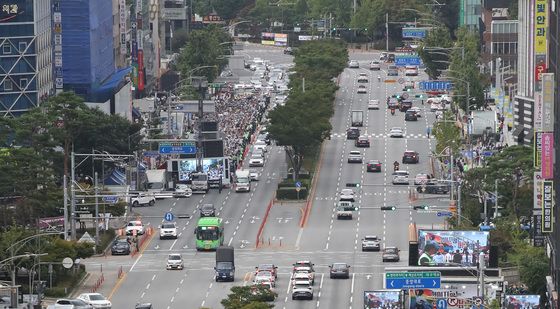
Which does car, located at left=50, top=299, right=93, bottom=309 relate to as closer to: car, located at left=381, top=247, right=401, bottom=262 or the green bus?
car, located at left=381, top=247, right=401, bottom=262

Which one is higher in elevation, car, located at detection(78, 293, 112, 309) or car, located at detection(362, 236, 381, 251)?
car, located at detection(78, 293, 112, 309)

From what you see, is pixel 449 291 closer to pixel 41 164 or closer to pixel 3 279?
pixel 3 279

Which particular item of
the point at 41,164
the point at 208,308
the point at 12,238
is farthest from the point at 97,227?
Result: the point at 208,308

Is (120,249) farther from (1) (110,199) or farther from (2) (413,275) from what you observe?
(2) (413,275)

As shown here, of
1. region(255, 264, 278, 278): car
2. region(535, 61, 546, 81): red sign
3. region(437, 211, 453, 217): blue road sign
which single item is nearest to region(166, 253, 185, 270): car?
region(255, 264, 278, 278): car

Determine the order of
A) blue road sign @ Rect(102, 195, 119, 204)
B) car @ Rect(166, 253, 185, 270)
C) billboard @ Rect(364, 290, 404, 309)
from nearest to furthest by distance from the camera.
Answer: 1. billboard @ Rect(364, 290, 404, 309)
2. car @ Rect(166, 253, 185, 270)
3. blue road sign @ Rect(102, 195, 119, 204)

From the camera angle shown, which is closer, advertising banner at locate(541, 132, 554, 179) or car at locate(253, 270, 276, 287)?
advertising banner at locate(541, 132, 554, 179)

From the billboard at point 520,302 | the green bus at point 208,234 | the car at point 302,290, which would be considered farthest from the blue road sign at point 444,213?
the billboard at point 520,302

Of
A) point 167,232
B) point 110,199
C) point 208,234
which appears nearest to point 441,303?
point 208,234
